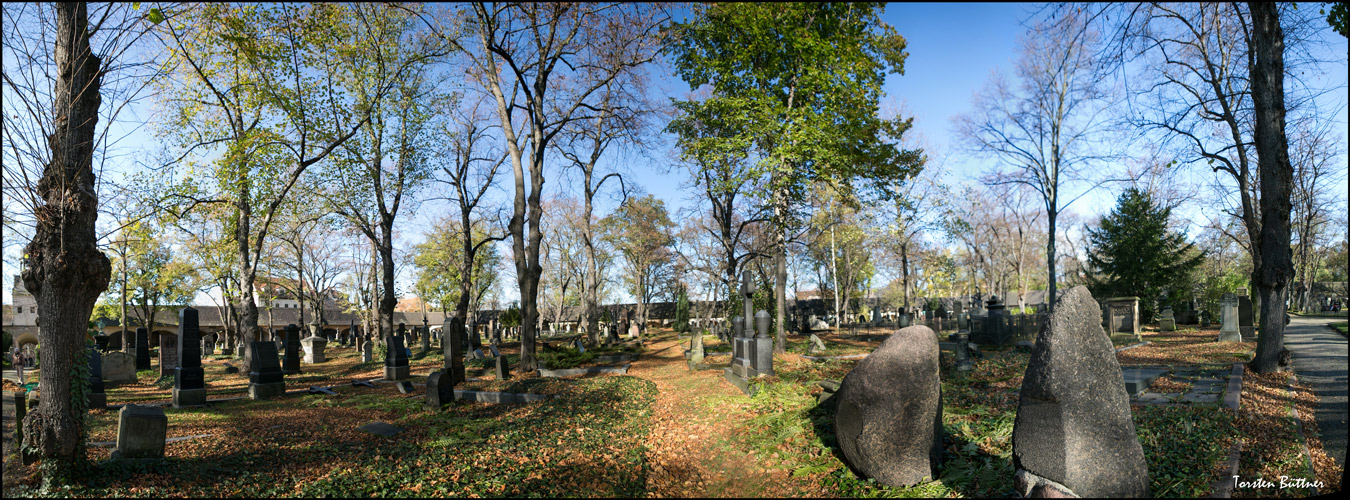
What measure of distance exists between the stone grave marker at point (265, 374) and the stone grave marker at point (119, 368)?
4.75 metres

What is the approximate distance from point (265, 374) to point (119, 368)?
17.4ft

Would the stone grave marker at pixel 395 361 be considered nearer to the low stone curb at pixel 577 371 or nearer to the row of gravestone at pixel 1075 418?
the low stone curb at pixel 577 371

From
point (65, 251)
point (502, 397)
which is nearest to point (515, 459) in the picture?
point (502, 397)

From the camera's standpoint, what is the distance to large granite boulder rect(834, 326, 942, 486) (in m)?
5.38

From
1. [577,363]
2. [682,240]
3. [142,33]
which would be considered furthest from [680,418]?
[682,240]

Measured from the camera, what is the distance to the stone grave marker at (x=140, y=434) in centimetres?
532

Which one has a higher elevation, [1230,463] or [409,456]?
[1230,463]

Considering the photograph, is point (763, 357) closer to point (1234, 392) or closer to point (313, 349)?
Result: point (1234, 392)

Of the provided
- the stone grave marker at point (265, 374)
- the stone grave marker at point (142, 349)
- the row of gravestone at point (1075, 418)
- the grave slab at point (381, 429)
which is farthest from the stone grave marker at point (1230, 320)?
the stone grave marker at point (142, 349)

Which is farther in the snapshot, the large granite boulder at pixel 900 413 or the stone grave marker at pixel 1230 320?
the stone grave marker at pixel 1230 320

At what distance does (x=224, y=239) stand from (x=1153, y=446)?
2111 centimetres

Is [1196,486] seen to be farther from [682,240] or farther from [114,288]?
[114,288]

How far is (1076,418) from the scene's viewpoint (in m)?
4.20

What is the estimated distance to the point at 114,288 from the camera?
28531 millimetres
